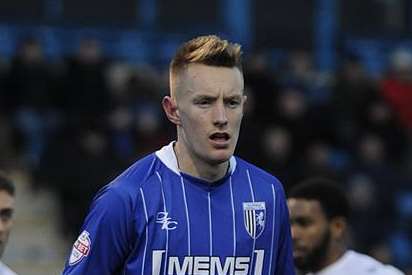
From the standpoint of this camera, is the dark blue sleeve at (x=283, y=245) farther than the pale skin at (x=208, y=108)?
Yes

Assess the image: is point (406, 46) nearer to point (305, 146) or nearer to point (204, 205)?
point (305, 146)

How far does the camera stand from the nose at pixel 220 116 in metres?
4.88

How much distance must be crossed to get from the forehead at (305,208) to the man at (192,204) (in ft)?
3.87

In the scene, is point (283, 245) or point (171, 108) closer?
point (171, 108)

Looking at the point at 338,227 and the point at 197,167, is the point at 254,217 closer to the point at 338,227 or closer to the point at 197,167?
the point at 197,167

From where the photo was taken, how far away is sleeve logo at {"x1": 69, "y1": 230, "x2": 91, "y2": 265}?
16.2 feet

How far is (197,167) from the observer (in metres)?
5.08

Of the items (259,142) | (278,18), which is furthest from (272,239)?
(278,18)

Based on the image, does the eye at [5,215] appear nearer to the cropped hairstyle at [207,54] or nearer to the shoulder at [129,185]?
the shoulder at [129,185]

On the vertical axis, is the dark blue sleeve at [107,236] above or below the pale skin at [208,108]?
below

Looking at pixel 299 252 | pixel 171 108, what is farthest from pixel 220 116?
pixel 299 252

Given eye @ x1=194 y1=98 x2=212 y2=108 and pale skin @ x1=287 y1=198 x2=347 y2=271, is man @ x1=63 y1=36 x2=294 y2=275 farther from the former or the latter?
pale skin @ x1=287 y1=198 x2=347 y2=271

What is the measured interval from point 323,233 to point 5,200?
154 centimetres

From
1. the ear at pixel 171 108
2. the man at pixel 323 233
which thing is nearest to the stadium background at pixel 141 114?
the man at pixel 323 233
